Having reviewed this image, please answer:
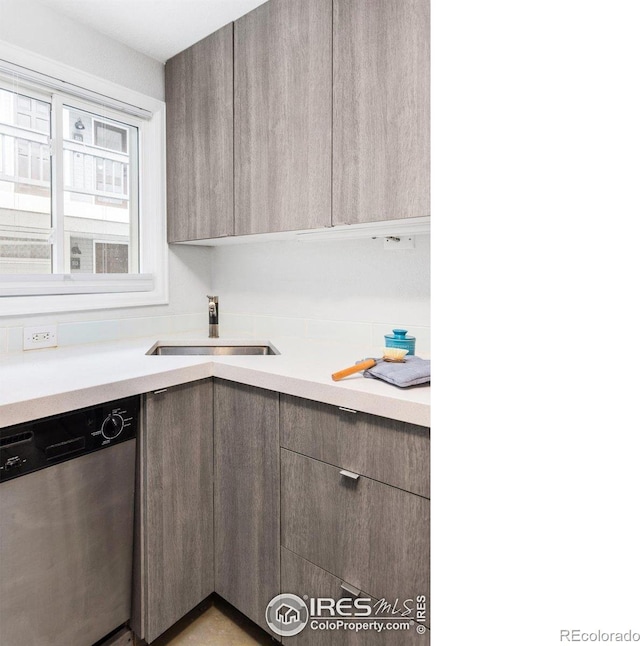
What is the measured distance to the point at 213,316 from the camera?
2082 millimetres

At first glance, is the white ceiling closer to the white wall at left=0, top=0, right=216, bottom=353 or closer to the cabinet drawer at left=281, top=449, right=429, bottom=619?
the white wall at left=0, top=0, right=216, bottom=353

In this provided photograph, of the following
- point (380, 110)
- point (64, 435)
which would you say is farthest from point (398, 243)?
point (64, 435)

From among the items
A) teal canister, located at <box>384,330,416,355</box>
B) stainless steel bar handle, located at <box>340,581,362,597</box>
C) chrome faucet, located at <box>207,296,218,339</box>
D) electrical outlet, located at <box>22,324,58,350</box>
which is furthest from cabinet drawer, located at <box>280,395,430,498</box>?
electrical outlet, located at <box>22,324,58,350</box>

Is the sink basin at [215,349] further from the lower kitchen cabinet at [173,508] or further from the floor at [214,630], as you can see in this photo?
the floor at [214,630]

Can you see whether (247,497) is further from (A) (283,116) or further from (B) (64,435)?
(A) (283,116)

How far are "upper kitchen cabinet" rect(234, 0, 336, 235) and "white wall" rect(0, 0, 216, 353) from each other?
0.59 m

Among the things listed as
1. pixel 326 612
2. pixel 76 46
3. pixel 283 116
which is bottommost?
pixel 326 612

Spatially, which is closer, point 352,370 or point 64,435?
point 64,435

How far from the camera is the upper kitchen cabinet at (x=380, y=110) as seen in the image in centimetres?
124

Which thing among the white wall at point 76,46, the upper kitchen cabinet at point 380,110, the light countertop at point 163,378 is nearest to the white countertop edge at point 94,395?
the light countertop at point 163,378

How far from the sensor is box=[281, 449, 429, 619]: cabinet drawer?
1.03m

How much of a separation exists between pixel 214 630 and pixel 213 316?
4.18 ft
